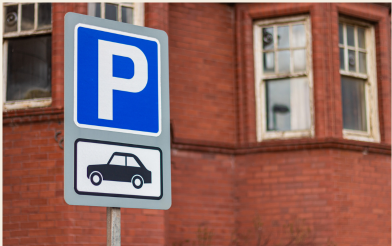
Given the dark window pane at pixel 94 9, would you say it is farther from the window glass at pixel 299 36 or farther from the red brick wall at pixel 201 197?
the window glass at pixel 299 36

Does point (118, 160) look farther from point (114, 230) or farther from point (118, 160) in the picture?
point (114, 230)

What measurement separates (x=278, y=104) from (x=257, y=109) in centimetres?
31

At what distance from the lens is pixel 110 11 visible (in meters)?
8.22

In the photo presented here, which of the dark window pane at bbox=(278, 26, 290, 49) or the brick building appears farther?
the dark window pane at bbox=(278, 26, 290, 49)

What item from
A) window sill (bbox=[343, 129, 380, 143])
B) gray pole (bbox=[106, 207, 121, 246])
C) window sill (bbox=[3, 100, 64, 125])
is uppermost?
window sill (bbox=[3, 100, 64, 125])

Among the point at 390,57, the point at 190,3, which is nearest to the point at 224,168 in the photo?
the point at 190,3

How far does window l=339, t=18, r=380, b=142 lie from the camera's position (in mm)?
9047

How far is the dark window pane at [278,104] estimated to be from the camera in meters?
8.91

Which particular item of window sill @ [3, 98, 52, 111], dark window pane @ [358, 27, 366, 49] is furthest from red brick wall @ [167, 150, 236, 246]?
dark window pane @ [358, 27, 366, 49]

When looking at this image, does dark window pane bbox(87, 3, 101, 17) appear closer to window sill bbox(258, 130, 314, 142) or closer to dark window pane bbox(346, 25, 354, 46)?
window sill bbox(258, 130, 314, 142)

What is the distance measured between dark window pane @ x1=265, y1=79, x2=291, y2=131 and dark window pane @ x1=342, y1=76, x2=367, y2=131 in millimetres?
813

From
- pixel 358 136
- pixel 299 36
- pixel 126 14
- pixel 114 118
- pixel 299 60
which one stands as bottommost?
pixel 114 118

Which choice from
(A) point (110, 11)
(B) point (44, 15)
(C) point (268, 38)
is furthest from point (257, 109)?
(B) point (44, 15)

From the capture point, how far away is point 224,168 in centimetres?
880
